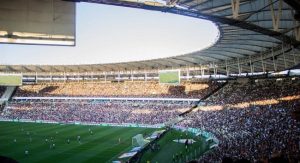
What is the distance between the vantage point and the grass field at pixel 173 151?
2948cm

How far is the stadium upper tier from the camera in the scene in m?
12.4

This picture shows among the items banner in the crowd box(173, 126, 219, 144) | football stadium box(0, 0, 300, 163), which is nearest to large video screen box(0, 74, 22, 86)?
football stadium box(0, 0, 300, 163)

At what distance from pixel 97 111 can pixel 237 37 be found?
36806 millimetres

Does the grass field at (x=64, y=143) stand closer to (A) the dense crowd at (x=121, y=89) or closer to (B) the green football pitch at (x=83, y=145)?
(B) the green football pitch at (x=83, y=145)

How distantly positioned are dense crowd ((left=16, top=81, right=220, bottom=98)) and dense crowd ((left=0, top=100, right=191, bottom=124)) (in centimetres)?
267

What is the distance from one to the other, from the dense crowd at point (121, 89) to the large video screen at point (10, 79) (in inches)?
364

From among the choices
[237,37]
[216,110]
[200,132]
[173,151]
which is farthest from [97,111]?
[237,37]

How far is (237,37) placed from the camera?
97.8 ft

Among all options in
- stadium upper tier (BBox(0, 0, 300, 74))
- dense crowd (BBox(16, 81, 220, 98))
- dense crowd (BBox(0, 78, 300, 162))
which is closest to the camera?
stadium upper tier (BBox(0, 0, 300, 74))

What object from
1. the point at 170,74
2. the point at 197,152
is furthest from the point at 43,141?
the point at 170,74

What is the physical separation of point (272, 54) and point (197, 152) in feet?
41.6

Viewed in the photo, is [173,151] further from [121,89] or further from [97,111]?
[121,89]

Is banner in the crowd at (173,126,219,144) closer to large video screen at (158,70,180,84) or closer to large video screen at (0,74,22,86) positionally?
large video screen at (158,70,180,84)

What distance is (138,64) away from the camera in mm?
61531
